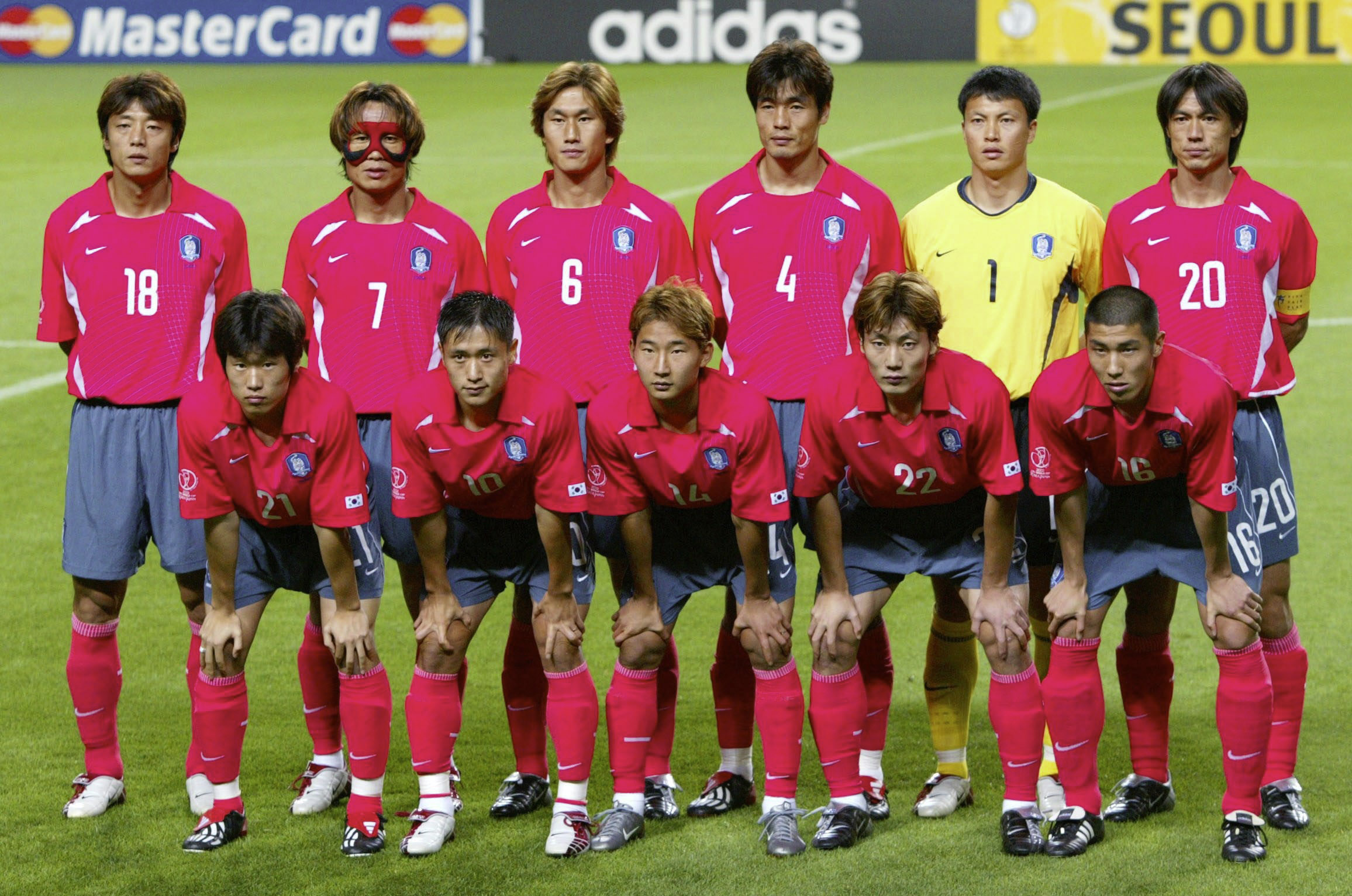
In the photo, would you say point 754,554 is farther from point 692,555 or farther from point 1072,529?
point 1072,529

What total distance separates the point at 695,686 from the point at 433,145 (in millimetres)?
12680

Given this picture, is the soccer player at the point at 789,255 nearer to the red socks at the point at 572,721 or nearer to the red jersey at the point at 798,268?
the red jersey at the point at 798,268

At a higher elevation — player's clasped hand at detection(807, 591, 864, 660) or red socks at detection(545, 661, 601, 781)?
player's clasped hand at detection(807, 591, 864, 660)

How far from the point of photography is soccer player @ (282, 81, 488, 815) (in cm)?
536

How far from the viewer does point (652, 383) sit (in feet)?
16.2

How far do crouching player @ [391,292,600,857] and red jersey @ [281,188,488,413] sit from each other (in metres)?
0.27

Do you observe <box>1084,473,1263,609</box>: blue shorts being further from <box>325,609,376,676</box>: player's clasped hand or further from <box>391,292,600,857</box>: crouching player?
<box>325,609,376,676</box>: player's clasped hand

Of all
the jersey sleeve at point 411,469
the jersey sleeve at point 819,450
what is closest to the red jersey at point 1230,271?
the jersey sleeve at point 819,450

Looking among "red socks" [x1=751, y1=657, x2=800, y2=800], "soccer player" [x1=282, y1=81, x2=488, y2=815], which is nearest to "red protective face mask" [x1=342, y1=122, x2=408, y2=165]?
"soccer player" [x1=282, y1=81, x2=488, y2=815]

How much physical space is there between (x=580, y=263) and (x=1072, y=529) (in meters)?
1.63

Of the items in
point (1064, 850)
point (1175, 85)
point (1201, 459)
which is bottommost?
point (1064, 850)

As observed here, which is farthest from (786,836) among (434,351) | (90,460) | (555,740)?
(90,460)

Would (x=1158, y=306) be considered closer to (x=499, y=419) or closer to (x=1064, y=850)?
(x=1064, y=850)

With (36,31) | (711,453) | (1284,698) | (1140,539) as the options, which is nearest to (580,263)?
(711,453)
